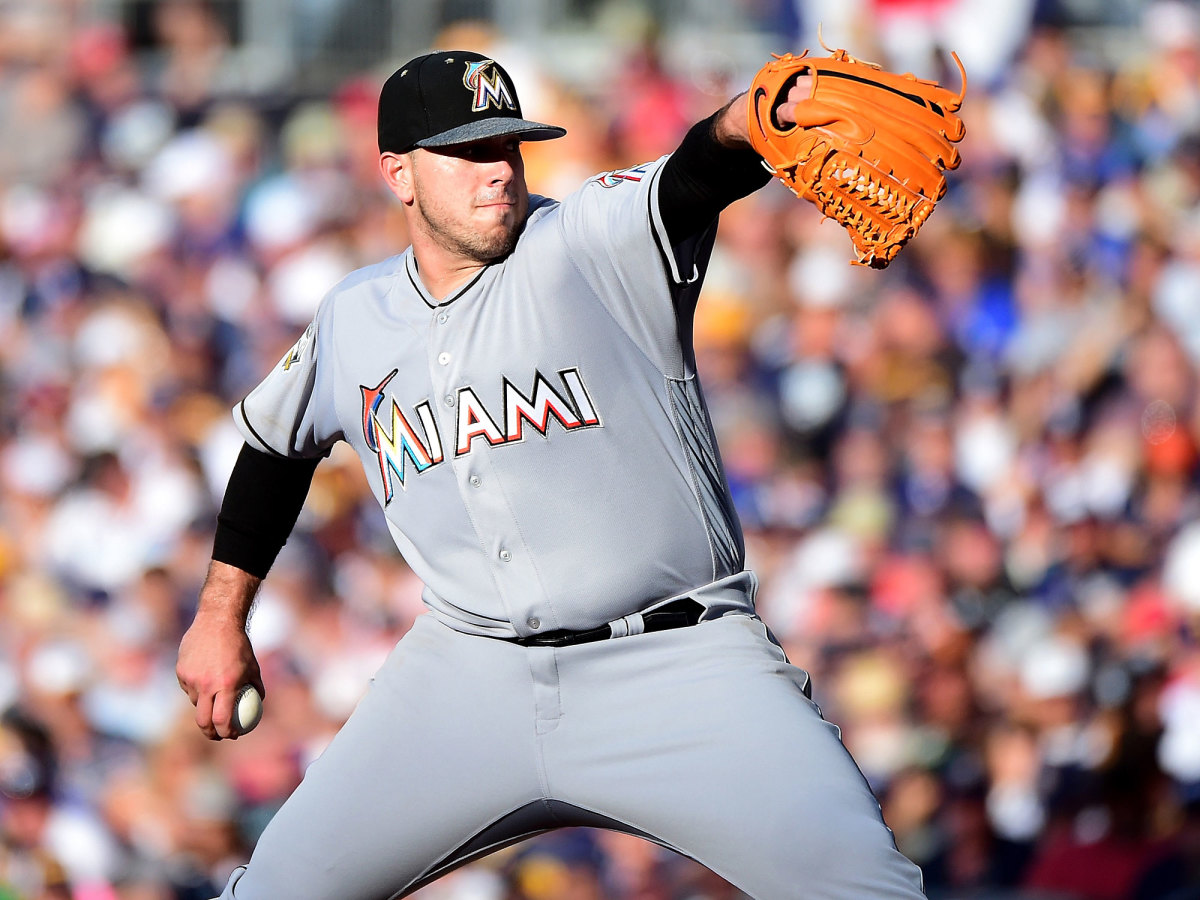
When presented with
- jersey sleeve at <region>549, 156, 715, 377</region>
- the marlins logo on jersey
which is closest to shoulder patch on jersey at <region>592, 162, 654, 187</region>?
jersey sleeve at <region>549, 156, 715, 377</region>

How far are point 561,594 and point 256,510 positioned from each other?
2.88 feet

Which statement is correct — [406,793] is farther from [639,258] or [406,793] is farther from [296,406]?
[639,258]

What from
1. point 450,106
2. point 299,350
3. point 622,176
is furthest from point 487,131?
point 299,350

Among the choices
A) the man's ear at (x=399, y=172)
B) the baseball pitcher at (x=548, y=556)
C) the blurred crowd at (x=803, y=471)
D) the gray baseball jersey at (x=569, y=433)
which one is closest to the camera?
the baseball pitcher at (x=548, y=556)

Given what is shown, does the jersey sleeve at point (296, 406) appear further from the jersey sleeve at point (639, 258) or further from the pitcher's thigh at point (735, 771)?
the pitcher's thigh at point (735, 771)

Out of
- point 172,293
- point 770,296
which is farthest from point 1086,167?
point 172,293

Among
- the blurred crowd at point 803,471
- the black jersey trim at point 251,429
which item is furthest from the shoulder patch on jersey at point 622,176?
the blurred crowd at point 803,471

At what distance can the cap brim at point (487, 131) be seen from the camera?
3.06 m

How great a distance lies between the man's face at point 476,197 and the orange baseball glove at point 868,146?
66 cm

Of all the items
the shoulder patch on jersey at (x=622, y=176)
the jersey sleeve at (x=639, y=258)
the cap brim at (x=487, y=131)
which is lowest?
the jersey sleeve at (x=639, y=258)

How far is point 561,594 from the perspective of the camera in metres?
3.01

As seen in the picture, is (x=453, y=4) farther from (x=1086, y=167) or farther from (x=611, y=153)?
(x=1086, y=167)

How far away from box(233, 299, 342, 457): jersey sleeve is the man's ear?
317 mm

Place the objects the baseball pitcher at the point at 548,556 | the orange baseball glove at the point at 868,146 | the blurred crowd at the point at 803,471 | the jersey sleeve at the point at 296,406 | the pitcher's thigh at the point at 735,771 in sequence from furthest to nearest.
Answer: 1. the blurred crowd at the point at 803,471
2. the jersey sleeve at the point at 296,406
3. the baseball pitcher at the point at 548,556
4. the pitcher's thigh at the point at 735,771
5. the orange baseball glove at the point at 868,146
